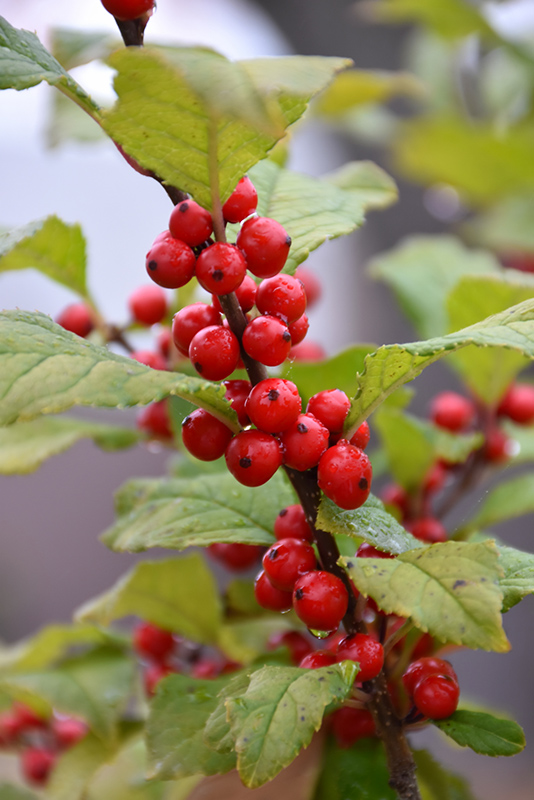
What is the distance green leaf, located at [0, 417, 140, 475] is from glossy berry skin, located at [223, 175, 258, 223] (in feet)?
0.84

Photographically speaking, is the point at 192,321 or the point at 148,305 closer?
the point at 192,321

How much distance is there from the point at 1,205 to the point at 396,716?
4.98 feet

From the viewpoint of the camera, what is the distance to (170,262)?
0.28 metres

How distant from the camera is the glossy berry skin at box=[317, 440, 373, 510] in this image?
29 centimetres

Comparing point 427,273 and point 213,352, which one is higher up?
point 213,352

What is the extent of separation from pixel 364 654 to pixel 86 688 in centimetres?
33

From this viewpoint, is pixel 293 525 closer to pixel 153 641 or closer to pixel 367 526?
pixel 367 526

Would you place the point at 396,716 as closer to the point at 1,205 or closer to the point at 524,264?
the point at 524,264

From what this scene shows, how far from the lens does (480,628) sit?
0.25 m

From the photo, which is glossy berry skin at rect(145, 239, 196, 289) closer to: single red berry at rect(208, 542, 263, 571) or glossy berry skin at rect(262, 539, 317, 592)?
glossy berry skin at rect(262, 539, 317, 592)

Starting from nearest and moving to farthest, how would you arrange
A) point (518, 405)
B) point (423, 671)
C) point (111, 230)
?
point (423, 671) → point (518, 405) → point (111, 230)

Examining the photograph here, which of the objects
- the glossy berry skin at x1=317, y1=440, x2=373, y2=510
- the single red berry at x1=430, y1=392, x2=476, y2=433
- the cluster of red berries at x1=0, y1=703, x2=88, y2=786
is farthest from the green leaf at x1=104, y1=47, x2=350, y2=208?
the cluster of red berries at x1=0, y1=703, x2=88, y2=786

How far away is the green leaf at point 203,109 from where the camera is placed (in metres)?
0.20

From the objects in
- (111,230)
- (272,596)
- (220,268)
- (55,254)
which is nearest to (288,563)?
(272,596)
